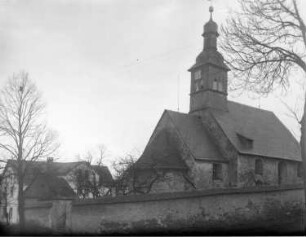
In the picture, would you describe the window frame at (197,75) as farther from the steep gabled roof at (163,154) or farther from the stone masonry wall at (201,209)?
the stone masonry wall at (201,209)

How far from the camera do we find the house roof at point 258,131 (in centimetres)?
3075

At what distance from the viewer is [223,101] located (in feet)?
107

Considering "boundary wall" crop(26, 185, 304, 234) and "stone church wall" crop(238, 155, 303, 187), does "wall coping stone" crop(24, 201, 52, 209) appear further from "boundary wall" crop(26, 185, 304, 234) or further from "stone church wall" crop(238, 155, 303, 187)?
"stone church wall" crop(238, 155, 303, 187)

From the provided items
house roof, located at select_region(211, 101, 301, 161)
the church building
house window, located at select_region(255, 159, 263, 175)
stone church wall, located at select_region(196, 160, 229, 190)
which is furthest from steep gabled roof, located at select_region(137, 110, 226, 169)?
house window, located at select_region(255, 159, 263, 175)

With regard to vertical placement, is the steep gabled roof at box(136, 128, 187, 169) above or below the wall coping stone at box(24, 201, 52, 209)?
above

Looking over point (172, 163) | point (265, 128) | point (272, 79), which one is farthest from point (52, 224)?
point (265, 128)

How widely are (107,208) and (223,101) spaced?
55.9ft

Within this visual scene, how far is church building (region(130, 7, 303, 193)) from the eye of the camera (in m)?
26.7

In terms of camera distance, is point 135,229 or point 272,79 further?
point 135,229

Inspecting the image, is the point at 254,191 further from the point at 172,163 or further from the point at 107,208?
the point at 172,163

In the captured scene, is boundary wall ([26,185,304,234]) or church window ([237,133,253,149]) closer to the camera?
boundary wall ([26,185,304,234])

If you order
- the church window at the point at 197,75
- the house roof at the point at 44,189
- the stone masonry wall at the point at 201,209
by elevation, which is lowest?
the house roof at the point at 44,189

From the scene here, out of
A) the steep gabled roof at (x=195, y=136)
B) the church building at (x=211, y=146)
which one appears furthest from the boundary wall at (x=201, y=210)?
the steep gabled roof at (x=195, y=136)

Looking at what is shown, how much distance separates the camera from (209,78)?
31.9 m
